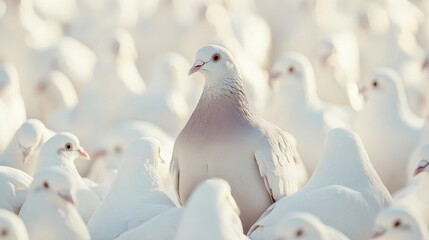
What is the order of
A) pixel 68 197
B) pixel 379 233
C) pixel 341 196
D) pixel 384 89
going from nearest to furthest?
pixel 379 233 → pixel 68 197 → pixel 341 196 → pixel 384 89

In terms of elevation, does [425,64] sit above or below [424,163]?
below

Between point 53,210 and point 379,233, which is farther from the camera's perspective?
point 53,210

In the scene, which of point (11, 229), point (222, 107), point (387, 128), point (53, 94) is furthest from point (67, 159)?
point (53, 94)

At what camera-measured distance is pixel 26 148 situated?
989 centimetres

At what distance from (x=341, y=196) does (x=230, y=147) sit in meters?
0.85

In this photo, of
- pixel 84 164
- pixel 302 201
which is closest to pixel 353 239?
pixel 302 201

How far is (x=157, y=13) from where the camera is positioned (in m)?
15.3

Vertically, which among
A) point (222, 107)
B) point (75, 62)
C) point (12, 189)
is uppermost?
point (222, 107)

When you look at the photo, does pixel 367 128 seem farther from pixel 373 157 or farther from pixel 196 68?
pixel 196 68

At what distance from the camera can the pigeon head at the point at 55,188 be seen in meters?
7.65

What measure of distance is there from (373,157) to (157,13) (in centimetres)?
451

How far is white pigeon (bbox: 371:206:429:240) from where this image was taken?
24.0 feet

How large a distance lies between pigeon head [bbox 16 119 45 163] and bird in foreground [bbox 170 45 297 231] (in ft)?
4.73

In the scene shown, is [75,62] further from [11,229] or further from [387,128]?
[11,229]
